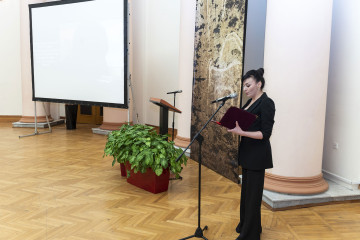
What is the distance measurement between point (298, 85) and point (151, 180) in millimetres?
1880

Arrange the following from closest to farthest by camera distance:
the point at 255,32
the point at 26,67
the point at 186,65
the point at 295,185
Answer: the point at 295,185
the point at 255,32
the point at 186,65
the point at 26,67

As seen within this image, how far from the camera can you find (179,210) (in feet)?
10.7

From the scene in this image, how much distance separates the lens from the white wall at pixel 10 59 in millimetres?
9156

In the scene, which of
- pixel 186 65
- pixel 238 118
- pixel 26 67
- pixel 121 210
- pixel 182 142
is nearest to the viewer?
pixel 238 118

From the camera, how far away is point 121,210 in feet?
10.6

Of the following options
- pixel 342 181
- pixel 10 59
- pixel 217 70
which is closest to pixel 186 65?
pixel 217 70

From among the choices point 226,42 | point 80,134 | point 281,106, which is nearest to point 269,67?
point 281,106

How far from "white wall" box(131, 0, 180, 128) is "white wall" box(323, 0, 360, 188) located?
4352 mm

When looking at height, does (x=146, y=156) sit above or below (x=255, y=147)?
below

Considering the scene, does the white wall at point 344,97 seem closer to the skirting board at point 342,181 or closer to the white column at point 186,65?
the skirting board at point 342,181

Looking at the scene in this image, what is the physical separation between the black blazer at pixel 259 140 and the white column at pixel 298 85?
1127 mm

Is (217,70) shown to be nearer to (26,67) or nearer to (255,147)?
(255,147)

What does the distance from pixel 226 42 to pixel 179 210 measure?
225 cm

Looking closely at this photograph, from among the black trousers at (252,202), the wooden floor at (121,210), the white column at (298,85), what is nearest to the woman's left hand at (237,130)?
the black trousers at (252,202)
